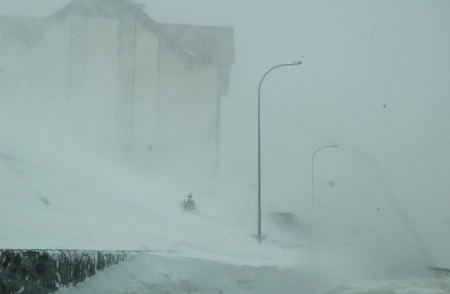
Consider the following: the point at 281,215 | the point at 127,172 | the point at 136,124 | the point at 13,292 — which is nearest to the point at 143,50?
the point at 136,124

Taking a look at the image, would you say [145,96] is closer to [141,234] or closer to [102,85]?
[102,85]

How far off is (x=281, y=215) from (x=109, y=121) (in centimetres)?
1085

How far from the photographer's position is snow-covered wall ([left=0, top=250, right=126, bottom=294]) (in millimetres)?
5230

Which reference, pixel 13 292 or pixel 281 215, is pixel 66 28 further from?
pixel 13 292

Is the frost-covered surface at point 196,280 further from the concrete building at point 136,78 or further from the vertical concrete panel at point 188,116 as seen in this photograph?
the vertical concrete panel at point 188,116

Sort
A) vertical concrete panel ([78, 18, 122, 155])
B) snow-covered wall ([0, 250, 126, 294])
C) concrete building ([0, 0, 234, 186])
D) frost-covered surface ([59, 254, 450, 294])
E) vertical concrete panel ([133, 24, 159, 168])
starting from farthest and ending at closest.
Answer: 1. vertical concrete panel ([133, 24, 159, 168])
2. concrete building ([0, 0, 234, 186])
3. vertical concrete panel ([78, 18, 122, 155])
4. frost-covered surface ([59, 254, 450, 294])
5. snow-covered wall ([0, 250, 126, 294])

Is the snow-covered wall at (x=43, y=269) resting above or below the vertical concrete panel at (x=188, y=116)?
below

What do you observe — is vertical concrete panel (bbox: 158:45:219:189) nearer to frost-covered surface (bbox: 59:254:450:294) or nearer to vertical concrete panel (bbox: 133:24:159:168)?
vertical concrete panel (bbox: 133:24:159:168)

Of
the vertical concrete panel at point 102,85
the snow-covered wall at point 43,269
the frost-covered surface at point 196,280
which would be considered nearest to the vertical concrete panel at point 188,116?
the vertical concrete panel at point 102,85

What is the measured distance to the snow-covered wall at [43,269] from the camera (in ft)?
17.2

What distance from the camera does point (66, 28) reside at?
37.8 metres

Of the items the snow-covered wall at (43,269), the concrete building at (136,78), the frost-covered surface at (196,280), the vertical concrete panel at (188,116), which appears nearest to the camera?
the snow-covered wall at (43,269)

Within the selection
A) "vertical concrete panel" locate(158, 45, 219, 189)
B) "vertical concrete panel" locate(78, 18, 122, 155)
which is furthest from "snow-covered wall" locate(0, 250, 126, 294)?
"vertical concrete panel" locate(158, 45, 219, 189)

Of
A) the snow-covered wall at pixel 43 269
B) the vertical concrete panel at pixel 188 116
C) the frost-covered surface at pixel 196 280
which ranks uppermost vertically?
the vertical concrete panel at pixel 188 116
